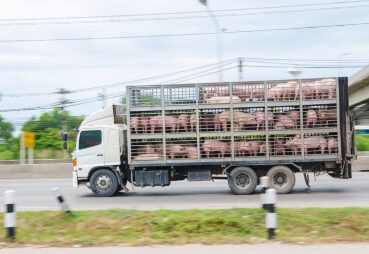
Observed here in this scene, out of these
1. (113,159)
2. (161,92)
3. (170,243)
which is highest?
(161,92)

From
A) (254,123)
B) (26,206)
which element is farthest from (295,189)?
(26,206)

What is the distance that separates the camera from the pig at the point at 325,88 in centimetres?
1493

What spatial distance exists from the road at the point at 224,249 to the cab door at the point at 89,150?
8152mm

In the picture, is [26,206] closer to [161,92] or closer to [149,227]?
[161,92]

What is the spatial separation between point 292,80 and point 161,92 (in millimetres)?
3550

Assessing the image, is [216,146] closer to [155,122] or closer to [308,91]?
[155,122]

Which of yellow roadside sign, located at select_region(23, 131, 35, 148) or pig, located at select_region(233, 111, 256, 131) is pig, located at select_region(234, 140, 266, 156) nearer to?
pig, located at select_region(233, 111, 256, 131)

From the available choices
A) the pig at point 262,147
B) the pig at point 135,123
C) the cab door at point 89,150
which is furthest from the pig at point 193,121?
the cab door at point 89,150

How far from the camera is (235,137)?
15164 millimetres

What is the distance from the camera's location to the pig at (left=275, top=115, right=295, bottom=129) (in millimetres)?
14969

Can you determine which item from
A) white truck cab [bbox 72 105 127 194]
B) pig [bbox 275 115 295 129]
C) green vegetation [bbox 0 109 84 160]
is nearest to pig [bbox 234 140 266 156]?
pig [bbox 275 115 295 129]

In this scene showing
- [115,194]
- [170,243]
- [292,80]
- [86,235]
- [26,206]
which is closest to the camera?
[170,243]

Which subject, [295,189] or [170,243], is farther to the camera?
[295,189]

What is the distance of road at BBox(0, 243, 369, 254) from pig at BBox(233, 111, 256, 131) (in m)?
7.48
